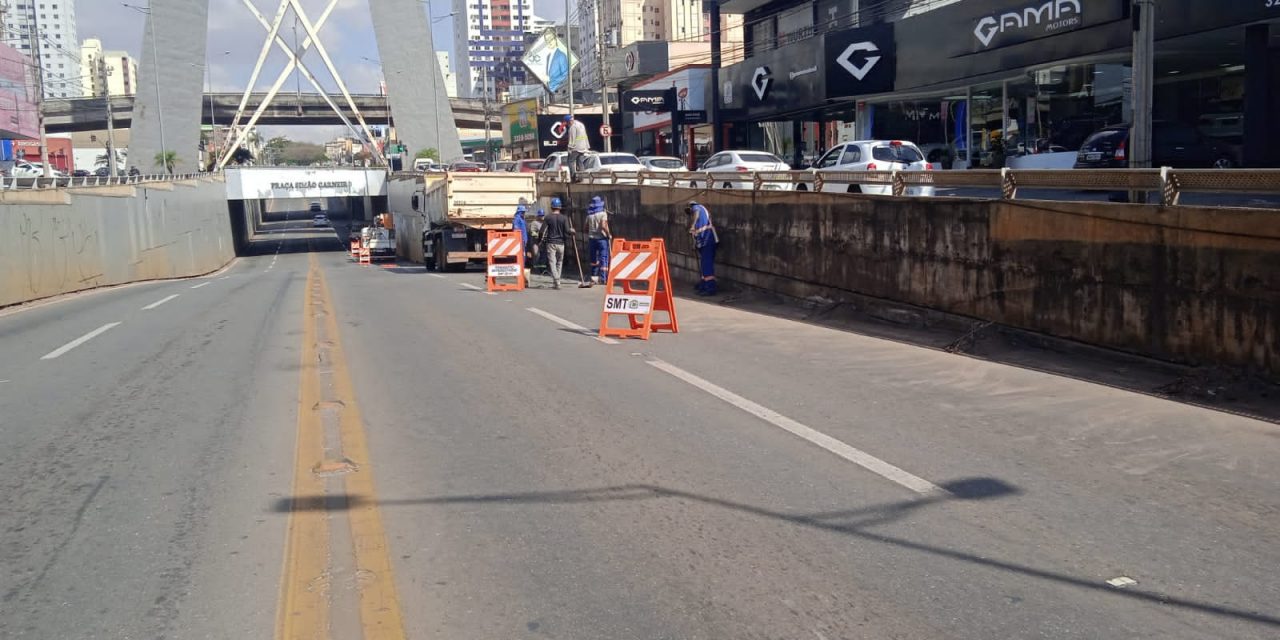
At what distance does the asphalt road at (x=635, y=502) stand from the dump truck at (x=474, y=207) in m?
19.4

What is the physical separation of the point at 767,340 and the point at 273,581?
9.35m

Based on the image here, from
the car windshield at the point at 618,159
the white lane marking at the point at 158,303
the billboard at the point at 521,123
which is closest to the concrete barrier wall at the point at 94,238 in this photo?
the white lane marking at the point at 158,303

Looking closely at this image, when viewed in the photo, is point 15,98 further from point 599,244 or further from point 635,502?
point 635,502

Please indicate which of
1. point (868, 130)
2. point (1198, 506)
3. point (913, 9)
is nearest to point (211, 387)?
point (1198, 506)

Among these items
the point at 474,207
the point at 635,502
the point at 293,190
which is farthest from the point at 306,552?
the point at 293,190

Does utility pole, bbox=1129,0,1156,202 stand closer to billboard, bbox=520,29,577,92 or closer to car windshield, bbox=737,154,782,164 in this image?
car windshield, bbox=737,154,782,164

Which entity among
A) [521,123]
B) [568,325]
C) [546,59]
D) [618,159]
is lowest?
[568,325]

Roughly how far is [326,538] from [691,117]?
43.0 metres

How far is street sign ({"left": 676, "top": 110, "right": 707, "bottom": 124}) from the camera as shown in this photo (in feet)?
155

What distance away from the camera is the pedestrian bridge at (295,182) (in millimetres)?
72250

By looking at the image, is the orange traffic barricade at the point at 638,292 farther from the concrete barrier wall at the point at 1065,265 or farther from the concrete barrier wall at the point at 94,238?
the concrete barrier wall at the point at 94,238

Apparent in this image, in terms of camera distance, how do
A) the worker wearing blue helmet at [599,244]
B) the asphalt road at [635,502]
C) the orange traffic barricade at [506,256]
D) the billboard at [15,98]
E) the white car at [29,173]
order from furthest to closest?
1. the billboard at [15,98]
2. the white car at [29,173]
3. the worker wearing blue helmet at [599,244]
4. the orange traffic barricade at [506,256]
5. the asphalt road at [635,502]

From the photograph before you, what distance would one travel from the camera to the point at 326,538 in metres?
5.79

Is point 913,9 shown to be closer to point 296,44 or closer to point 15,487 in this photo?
point 15,487
